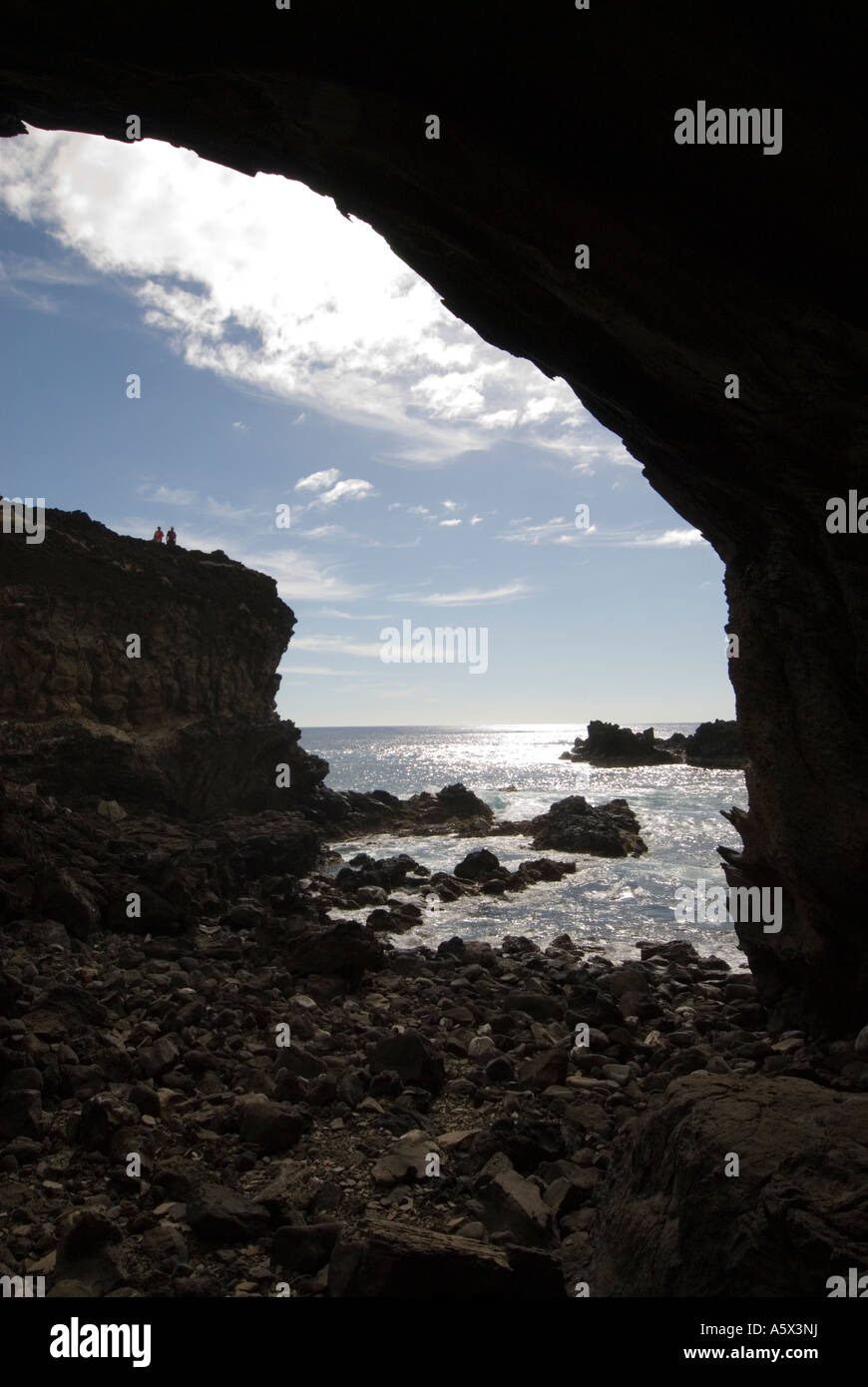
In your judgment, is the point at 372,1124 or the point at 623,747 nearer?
the point at 372,1124

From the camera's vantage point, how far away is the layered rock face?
33938mm

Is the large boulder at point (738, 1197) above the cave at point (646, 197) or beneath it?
beneath

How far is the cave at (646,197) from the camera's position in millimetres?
6949

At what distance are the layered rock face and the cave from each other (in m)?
27.6

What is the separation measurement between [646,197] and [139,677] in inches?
1437

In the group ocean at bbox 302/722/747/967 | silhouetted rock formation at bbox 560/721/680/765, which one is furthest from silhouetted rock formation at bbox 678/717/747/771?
ocean at bbox 302/722/747/967

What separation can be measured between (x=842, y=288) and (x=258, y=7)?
21.3ft

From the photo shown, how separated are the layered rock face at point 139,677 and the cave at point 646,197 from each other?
27634 millimetres

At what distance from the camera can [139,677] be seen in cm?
3916

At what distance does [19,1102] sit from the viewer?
24.8 feet
